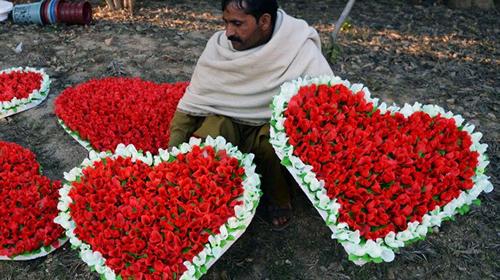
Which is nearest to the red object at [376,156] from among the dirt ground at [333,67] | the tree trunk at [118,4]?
the dirt ground at [333,67]

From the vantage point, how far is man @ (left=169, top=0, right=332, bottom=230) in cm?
258

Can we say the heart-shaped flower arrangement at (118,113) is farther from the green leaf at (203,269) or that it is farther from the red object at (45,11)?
the red object at (45,11)

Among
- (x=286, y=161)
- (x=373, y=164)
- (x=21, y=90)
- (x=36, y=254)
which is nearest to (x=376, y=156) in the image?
(x=373, y=164)

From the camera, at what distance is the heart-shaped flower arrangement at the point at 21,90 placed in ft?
12.6

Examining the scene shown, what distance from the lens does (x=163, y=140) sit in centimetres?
329

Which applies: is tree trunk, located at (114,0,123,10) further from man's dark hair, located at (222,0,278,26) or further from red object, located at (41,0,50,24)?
man's dark hair, located at (222,0,278,26)

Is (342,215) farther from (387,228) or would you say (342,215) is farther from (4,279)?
(4,279)

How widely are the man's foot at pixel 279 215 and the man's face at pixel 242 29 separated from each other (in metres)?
0.96

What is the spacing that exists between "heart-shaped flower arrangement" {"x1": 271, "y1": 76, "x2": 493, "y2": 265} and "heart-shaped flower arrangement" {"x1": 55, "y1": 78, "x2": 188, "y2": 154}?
1325mm

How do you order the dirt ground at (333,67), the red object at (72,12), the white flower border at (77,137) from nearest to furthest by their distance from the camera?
the dirt ground at (333,67) < the white flower border at (77,137) < the red object at (72,12)

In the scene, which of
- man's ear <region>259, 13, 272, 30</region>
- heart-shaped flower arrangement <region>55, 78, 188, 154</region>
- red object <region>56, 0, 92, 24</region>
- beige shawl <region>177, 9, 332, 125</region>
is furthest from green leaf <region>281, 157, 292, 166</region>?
red object <region>56, 0, 92, 24</region>

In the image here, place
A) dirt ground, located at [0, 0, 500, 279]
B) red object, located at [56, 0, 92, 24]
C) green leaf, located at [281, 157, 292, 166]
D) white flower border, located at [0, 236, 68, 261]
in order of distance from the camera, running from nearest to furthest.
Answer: green leaf, located at [281, 157, 292, 166] < white flower border, located at [0, 236, 68, 261] < dirt ground, located at [0, 0, 500, 279] < red object, located at [56, 0, 92, 24]

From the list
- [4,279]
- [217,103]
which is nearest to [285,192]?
[217,103]

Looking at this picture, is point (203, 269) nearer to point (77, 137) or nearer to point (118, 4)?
point (77, 137)
